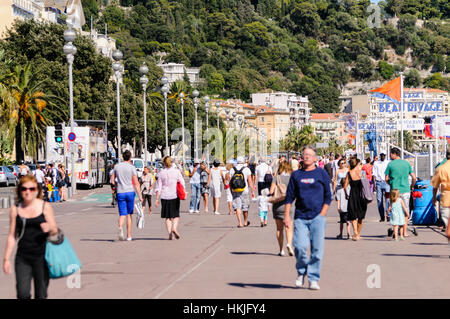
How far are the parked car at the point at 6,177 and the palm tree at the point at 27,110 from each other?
1.66 m

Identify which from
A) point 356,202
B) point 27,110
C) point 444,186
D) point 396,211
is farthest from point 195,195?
point 27,110

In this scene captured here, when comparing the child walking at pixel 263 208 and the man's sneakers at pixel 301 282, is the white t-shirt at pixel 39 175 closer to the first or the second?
the child walking at pixel 263 208

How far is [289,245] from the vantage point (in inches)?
555

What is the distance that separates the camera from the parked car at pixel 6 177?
54188 millimetres

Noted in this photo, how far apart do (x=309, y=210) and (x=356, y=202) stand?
6853mm

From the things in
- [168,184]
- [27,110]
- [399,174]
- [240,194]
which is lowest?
[240,194]

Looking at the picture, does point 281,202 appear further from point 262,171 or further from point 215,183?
point 215,183

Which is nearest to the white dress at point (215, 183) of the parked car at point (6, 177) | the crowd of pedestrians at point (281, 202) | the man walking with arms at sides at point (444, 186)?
Answer: the crowd of pedestrians at point (281, 202)

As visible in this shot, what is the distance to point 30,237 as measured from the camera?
8.04m

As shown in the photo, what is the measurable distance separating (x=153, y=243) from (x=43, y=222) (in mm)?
8739

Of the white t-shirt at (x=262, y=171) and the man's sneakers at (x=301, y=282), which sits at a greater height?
the white t-shirt at (x=262, y=171)

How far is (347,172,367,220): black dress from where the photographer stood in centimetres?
1697
